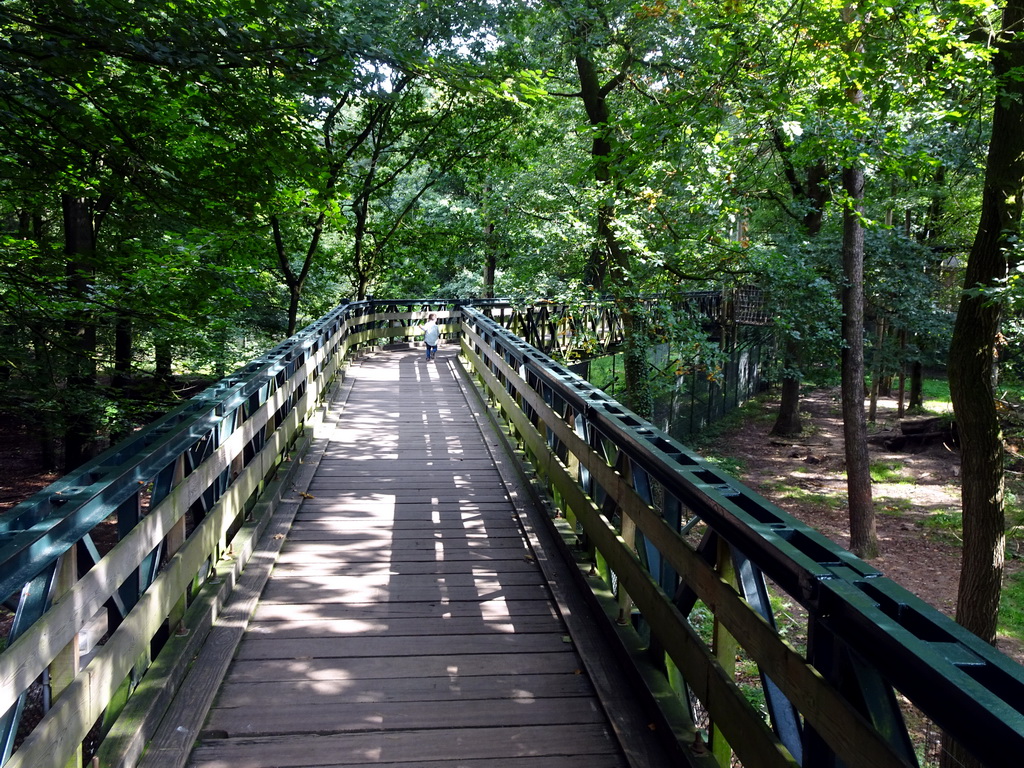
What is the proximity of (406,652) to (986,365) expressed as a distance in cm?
698

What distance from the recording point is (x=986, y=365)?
8367 mm

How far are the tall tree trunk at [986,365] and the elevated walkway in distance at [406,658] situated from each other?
4940 millimetres

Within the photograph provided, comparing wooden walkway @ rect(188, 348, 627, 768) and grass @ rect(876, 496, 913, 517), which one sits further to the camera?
grass @ rect(876, 496, 913, 517)

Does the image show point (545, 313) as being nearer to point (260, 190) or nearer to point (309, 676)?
point (260, 190)

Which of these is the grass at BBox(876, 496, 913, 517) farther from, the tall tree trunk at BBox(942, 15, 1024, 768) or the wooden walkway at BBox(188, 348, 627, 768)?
the wooden walkway at BBox(188, 348, 627, 768)

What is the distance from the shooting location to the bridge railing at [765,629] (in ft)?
5.72

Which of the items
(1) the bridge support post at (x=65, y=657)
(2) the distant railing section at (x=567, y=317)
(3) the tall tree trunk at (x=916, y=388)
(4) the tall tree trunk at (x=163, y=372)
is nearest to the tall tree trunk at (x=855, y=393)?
→ (2) the distant railing section at (x=567, y=317)

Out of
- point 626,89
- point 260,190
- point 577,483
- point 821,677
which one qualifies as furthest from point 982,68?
point 626,89

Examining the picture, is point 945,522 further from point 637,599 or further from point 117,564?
point 117,564

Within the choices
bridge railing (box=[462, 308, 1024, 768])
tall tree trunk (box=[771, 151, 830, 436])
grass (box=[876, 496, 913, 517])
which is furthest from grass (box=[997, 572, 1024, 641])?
bridge railing (box=[462, 308, 1024, 768])

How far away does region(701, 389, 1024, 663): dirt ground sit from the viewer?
15.4 m

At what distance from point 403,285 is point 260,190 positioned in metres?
27.5

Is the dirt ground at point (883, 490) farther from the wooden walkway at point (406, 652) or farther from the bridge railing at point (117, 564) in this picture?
the bridge railing at point (117, 564)

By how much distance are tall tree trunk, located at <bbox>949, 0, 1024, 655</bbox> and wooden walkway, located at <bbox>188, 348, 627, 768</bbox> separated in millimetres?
4936
